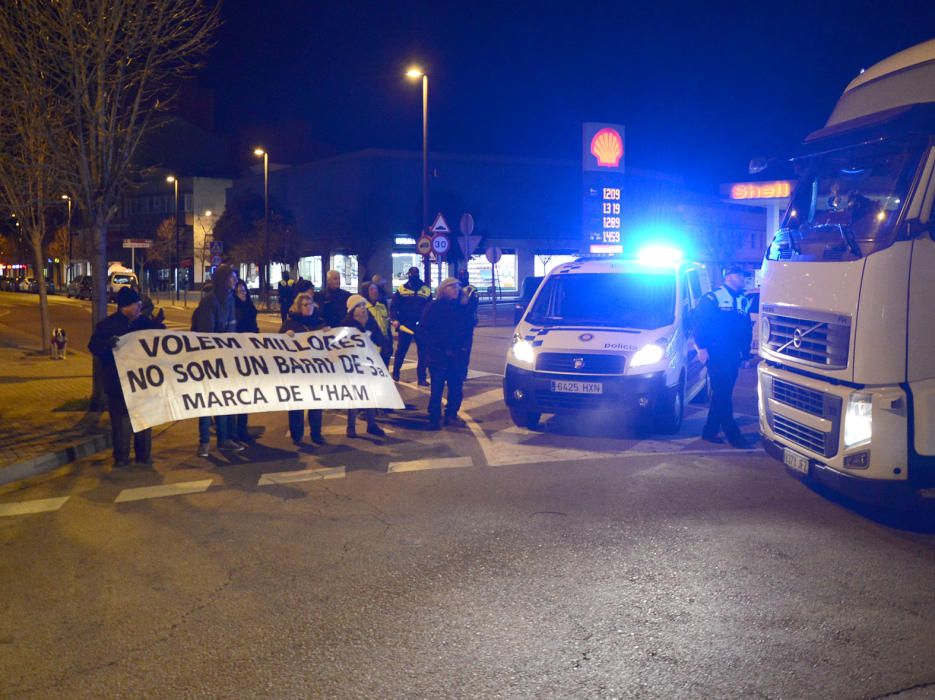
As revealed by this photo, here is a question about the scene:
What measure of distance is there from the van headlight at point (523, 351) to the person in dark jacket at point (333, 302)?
2737 millimetres

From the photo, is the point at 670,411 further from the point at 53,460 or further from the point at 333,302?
the point at 53,460

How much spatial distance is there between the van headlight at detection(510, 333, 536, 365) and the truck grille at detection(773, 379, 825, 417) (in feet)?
11.7

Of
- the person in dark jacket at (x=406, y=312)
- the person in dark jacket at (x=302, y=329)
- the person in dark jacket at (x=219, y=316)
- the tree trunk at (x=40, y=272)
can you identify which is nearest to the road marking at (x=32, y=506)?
the person in dark jacket at (x=219, y=316)

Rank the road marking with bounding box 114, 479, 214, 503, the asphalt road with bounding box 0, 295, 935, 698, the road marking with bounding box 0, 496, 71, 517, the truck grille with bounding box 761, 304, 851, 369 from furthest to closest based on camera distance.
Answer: the road marking with bounding box 114, 479, 214, 503 < the road marking with bounding box 0, 496, 71, 517 < the truck grille with bounding box 761, 304, 851, 369 < the asphalt road with bounding box 0, 295, 935, 698

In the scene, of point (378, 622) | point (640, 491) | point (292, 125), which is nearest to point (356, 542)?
point (378, 622)

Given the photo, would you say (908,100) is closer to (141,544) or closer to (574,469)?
(574,469)

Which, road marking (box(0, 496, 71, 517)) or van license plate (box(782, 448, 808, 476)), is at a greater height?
van license plate (box(782, 448, 808, 476))

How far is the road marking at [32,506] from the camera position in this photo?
7.25m

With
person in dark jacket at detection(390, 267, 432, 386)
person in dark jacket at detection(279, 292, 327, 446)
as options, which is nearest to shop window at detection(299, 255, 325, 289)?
person in dark jacket at detection(390, 267, 432, 386)

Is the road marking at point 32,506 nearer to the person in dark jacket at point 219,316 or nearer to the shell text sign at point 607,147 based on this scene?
the person in dark jacket at point 219,316

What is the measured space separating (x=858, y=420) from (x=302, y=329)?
626 cm

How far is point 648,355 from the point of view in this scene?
9.89 m

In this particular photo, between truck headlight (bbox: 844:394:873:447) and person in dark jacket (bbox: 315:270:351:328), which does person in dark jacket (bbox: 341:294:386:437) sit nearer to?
person in dark jacket (bbox: 315:270:351:328)

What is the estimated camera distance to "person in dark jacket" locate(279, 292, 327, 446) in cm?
994
